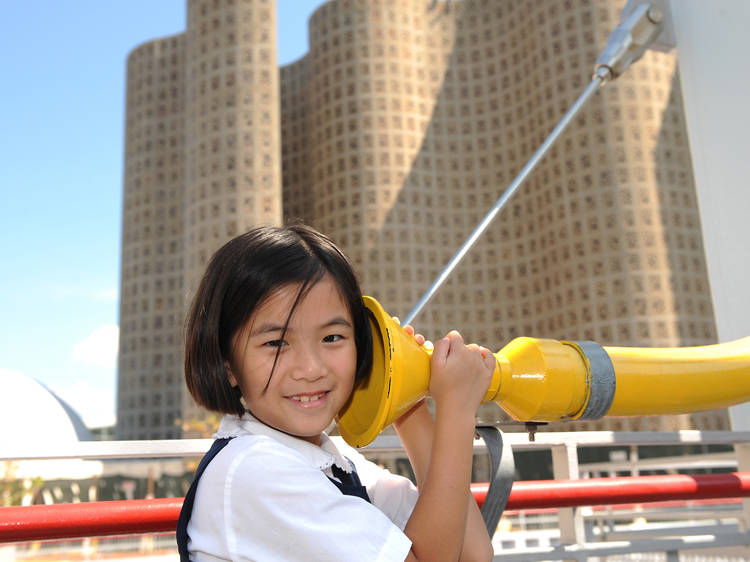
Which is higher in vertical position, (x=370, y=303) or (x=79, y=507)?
(x=370, y=303)

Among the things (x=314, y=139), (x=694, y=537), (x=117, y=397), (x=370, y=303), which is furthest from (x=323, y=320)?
(x=117, y=397)

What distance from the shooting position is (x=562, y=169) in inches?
595

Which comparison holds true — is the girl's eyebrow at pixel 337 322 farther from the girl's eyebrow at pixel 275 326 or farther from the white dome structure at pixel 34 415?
the white dome structure at pixel 34 415

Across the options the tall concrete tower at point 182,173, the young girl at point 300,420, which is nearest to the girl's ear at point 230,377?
the young girl at point 300,420

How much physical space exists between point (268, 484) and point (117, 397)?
18211 millimetres

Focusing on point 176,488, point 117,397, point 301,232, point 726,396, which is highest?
point 301,232

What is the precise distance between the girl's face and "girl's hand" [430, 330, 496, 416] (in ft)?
0.33

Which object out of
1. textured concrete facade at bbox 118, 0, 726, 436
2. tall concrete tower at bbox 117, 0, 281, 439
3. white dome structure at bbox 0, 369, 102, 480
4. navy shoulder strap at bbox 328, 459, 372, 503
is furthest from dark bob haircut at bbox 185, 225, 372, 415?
white dome structure at bbox 0, 369, 102, 480

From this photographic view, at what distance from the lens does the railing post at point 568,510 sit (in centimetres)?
95

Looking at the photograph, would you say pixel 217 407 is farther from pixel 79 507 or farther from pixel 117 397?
pixel 117 397

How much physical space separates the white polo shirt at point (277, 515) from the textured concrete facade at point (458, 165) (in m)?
13.5

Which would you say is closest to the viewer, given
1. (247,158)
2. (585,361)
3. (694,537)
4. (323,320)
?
(585,361)

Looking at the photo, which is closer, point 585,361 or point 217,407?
point 585,361

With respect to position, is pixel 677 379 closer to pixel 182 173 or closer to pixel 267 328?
pixel 267 328
